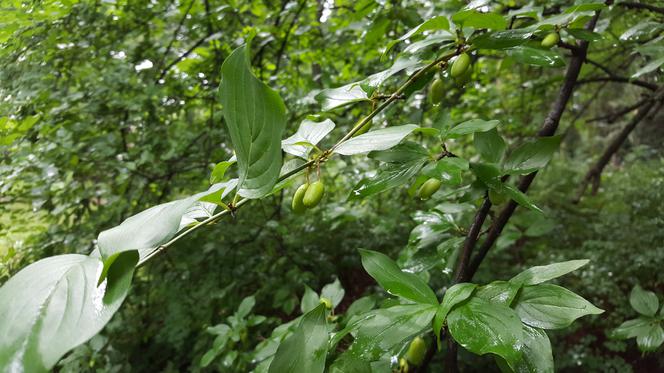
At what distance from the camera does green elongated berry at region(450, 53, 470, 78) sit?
0.66 m

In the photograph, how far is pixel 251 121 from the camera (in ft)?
1.45

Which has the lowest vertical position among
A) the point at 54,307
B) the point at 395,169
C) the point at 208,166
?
the point at 208,166

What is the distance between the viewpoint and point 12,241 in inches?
59.1

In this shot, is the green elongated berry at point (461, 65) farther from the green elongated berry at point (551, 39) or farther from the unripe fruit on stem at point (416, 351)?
the unripe fruit on stem at point (416, 351)

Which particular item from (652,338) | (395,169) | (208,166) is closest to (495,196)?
(395,169)

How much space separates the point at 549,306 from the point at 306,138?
0.42 meters

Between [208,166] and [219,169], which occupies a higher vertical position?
[219,169]

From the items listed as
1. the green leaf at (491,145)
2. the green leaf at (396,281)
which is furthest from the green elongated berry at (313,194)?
the green leaf at (491,145)

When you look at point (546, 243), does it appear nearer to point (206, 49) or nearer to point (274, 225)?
point (274, 225)

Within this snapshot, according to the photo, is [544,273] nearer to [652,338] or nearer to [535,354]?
[535,354]

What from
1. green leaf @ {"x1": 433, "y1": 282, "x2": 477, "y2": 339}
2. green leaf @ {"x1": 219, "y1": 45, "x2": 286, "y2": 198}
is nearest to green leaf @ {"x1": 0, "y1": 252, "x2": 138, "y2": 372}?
green leaf @ {"x1": 219, "y1": 45, "x2": 286, "y2": 198}

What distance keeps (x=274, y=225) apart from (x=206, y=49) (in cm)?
87

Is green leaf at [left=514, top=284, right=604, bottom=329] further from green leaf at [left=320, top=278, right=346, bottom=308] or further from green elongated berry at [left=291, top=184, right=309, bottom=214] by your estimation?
green leaf at [left=320, top=278, right=346, bottom=308]

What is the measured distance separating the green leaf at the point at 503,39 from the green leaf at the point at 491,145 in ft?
0.52
